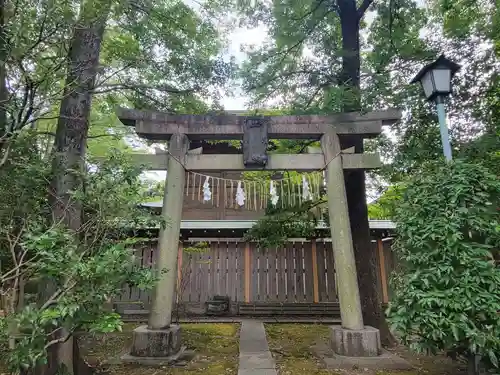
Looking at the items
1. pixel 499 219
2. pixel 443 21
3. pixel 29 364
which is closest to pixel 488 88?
pixel 443 21

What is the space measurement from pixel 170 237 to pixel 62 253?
104 inches

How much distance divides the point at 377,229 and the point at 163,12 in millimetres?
8069

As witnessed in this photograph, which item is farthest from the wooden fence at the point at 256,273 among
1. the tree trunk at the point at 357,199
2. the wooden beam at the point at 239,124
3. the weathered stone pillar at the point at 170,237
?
the wooden beam at the point at 239,124

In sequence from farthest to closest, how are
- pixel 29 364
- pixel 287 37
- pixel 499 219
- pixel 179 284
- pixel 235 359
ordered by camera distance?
pixel 179 284, pixel 287 37, pixel 235 359, pixel 499 219, pixel 29 364

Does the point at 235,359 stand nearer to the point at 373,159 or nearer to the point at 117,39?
the point at 373,159

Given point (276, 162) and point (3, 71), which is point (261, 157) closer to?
point (276, 162)

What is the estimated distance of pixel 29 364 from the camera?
2.66 m

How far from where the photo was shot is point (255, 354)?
5.13 meters

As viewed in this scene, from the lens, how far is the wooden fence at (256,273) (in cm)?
959

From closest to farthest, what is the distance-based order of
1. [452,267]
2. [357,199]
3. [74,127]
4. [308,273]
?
1. [452,267]
2. [74,127]
3. [357,199]
4. [308,273]

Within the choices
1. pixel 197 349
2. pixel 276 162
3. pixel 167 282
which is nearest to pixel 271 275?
pixel 197 349

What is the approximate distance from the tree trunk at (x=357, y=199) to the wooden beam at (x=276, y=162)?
293 mm

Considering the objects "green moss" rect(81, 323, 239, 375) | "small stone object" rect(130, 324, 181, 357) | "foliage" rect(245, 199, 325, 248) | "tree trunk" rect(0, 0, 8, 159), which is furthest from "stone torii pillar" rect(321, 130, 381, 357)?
"tree trunk" rect(0, 0, 8, 159)

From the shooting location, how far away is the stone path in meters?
4.27
